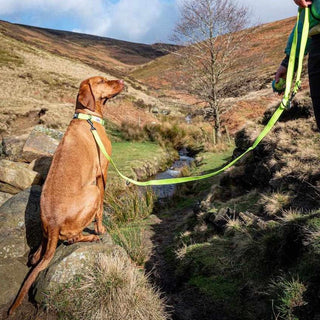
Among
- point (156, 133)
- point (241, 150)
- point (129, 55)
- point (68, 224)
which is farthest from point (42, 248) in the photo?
point (129, 55)

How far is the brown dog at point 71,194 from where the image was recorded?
9.83 feet

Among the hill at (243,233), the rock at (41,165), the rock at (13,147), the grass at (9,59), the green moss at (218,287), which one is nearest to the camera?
the hill at (243,233)

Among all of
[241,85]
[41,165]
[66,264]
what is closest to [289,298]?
[66,264]

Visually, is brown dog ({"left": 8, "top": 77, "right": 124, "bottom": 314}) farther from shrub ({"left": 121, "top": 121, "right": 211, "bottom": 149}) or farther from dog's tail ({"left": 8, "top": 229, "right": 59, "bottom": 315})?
shrub ({"left": 121, "top": 121, "right": 211, "bottom": 149})

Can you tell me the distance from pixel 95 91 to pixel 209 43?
35.4 feet

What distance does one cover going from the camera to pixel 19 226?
12.4ft

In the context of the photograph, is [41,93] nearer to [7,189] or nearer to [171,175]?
[171,175]

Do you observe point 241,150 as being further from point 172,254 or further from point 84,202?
point 84,202

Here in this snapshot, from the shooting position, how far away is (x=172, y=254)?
4.66 meters

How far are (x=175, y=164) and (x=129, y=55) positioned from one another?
83.0 metres

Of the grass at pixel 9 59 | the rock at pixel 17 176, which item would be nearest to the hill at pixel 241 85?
the rock at pixel 17 176

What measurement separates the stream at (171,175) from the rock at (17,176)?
3523 millimetres

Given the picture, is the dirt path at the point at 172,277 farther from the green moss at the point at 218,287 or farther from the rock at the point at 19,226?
the rock at the point at 19,226

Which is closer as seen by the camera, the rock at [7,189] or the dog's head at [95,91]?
the dog's head at [95,91]
